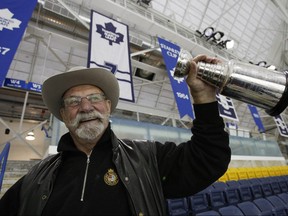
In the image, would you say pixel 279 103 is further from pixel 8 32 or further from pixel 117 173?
pixel 8 32

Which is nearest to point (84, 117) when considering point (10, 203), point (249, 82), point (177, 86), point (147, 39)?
point (10, 203)

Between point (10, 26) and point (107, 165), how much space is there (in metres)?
3.07

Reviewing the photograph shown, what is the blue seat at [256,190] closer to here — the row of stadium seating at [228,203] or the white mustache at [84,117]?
the row of stadium seating at [228,203]

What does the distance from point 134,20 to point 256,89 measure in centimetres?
638

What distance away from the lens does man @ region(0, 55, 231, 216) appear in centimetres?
93

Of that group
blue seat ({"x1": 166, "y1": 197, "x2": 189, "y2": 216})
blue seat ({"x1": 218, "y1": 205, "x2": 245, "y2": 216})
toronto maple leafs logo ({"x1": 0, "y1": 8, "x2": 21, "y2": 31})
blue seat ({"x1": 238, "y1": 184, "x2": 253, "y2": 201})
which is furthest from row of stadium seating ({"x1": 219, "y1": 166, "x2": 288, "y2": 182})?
toronto maple leafs logo ({"x1": 0, "y1": 8, "x2": 21, "y2": 31})

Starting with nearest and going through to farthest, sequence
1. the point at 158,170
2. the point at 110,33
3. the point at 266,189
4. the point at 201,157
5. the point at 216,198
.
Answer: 1. the point at 201,157
2. the point at 158,170
3. the point at 216,198
4. the point at 110,33
5. the point at 266,189

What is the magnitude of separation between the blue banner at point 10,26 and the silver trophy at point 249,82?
2.93 meters

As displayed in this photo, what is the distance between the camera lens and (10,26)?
3.03m

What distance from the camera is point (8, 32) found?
9.82 ft

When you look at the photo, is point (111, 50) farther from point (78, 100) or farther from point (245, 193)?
point (245, 193)

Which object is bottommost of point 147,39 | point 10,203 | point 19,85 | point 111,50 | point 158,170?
point 10,203

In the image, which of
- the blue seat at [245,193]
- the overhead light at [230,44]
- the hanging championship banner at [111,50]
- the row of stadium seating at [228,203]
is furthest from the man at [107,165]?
the overhead light at [230,44]

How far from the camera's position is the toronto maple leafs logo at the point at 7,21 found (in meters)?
3.00
